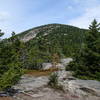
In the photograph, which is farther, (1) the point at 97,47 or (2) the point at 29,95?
(1) the point at 97,47

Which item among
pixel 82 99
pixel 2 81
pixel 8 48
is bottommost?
pixel 82 99

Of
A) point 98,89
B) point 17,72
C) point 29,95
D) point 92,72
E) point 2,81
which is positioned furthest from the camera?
point 92,72

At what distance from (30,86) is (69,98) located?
15.3 ft

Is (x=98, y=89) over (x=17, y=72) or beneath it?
beneath

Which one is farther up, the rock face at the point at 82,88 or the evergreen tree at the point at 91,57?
the evergreen tree at the point at 91,57

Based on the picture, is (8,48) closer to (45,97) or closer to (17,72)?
(17,72)

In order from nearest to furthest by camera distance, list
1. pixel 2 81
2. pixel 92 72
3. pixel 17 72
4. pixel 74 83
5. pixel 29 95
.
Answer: pixel 2 81, pixel 17 72, pixel 29 95, pixel 74 83, pixel 92 72

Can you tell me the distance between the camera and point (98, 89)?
18.1 m

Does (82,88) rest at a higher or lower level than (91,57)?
lower

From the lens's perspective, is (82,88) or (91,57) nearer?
(82,88)

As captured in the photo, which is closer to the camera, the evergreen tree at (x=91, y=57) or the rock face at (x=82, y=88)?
the rock face at (x=82, y=88)

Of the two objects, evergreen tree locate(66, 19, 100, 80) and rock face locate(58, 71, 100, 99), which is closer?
rock face locate(58, 71, 100, 99)

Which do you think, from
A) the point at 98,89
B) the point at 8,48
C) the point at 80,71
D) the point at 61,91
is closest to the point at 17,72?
the point at 8,48

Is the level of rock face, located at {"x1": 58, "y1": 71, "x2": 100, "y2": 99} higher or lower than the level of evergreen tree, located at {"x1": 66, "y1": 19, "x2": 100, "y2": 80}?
lower
